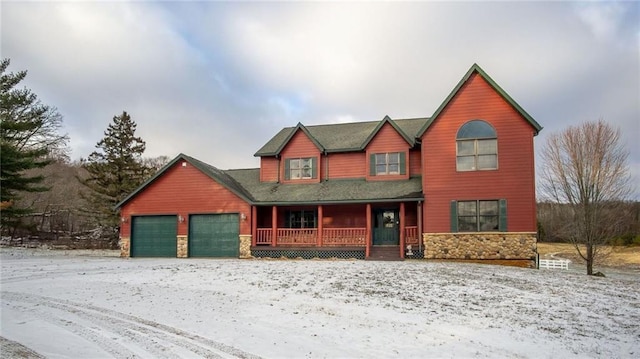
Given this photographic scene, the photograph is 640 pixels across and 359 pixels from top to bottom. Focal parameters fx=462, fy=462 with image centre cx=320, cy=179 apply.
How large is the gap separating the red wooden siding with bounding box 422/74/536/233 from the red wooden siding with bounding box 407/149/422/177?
2065mm

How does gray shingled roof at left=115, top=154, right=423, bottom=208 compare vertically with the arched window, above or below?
below

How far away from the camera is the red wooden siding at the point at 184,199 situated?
899 inches

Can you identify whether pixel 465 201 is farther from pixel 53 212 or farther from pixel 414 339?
pixel 53 212

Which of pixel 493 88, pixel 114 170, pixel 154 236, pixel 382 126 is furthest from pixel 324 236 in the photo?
pixel 114 170

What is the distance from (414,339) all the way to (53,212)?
4649 centimetres

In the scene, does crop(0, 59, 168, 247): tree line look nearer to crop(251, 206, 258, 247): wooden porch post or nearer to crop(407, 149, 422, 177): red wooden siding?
crop(251, 206, 258, 247): wooden porch post

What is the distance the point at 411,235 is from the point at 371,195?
2599mm

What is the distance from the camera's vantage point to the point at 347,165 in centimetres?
2411

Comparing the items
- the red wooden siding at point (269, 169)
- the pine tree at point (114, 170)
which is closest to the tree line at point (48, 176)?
the pine tree at point (114, 170)

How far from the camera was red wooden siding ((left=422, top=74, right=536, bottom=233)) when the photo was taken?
19391 mm

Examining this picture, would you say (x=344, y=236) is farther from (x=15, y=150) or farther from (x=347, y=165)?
(x=15, y=150)

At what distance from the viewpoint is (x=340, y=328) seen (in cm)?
891

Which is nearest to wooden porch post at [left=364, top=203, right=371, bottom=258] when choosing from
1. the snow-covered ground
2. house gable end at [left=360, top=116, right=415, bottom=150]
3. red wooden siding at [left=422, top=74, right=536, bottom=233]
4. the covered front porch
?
the covered front porch

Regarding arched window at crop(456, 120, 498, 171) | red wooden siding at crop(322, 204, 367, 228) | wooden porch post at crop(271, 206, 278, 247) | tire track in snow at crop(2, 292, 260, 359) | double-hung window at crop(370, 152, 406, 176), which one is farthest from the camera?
red wooden siding at crop(322, 204, 367, 228)
